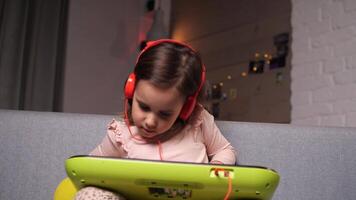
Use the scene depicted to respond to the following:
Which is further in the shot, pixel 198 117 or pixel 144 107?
pixel 198 117

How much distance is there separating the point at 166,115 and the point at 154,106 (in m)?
0.05

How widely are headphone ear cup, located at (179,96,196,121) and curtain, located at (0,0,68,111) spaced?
1424 millimetres

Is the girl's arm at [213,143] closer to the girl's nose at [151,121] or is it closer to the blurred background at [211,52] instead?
the girl's nose at [151,121]

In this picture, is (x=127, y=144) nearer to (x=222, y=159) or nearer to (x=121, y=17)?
(x=222, y=159)

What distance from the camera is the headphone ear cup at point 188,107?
1008mm

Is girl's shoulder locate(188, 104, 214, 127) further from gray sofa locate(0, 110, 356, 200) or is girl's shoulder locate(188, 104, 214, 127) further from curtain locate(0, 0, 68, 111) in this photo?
curtain locate(0, 0, 68, 111)

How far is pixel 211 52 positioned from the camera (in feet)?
10.4

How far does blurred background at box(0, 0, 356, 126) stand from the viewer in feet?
6.61

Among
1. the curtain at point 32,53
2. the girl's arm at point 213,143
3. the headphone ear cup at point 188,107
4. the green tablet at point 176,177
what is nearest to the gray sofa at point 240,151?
the girl's arm at point 213,143

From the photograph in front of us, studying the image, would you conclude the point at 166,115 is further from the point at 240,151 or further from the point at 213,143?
the point at 240,151

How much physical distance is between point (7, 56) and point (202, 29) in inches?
62.6

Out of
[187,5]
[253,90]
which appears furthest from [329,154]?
[187,5]

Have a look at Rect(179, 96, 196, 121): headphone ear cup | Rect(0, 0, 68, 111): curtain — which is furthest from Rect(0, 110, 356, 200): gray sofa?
Rect(0, 0, 68, 111): curtain

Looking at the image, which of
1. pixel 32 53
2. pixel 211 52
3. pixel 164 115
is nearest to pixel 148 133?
pixel 164 115
